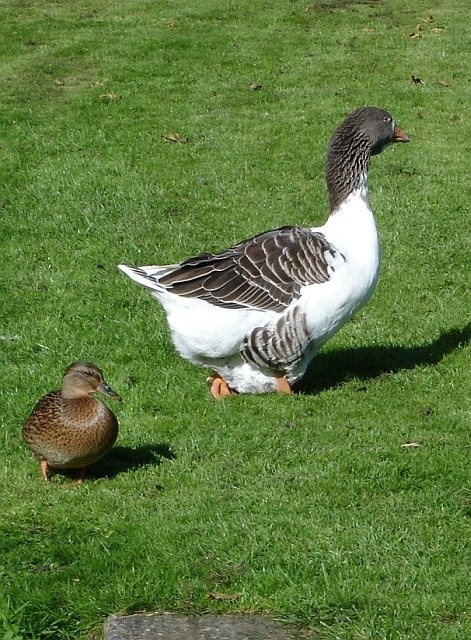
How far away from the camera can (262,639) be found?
199 inches

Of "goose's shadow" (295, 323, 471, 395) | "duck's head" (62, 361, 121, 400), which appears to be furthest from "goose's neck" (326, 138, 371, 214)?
"duck's head" (62, 361, 121, 400)

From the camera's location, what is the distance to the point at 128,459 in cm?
700

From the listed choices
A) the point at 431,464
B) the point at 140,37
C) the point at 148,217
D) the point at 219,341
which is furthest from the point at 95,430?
the point at 140,37

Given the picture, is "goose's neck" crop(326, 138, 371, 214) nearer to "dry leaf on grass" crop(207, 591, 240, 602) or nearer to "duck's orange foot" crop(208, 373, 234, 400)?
"duck's orange foot" crop(208, 373, 234, 400)

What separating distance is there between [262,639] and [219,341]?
300 centimetres

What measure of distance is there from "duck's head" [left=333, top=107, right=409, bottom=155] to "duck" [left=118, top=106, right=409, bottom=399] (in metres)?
0.53

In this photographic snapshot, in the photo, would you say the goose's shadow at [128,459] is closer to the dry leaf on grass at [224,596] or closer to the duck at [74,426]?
the duck at [74,426]

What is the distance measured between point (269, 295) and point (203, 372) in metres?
1.02

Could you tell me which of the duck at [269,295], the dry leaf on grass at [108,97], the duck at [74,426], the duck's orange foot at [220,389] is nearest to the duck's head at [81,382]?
the duck at [74,426]

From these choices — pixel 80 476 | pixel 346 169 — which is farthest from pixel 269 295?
pixel 80 476

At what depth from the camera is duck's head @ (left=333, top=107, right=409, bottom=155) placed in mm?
8359

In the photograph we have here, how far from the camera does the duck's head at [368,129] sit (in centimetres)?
836

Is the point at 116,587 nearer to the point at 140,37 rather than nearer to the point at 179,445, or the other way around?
the point at 179,445

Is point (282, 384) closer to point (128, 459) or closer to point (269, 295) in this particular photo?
point (269, 295)
